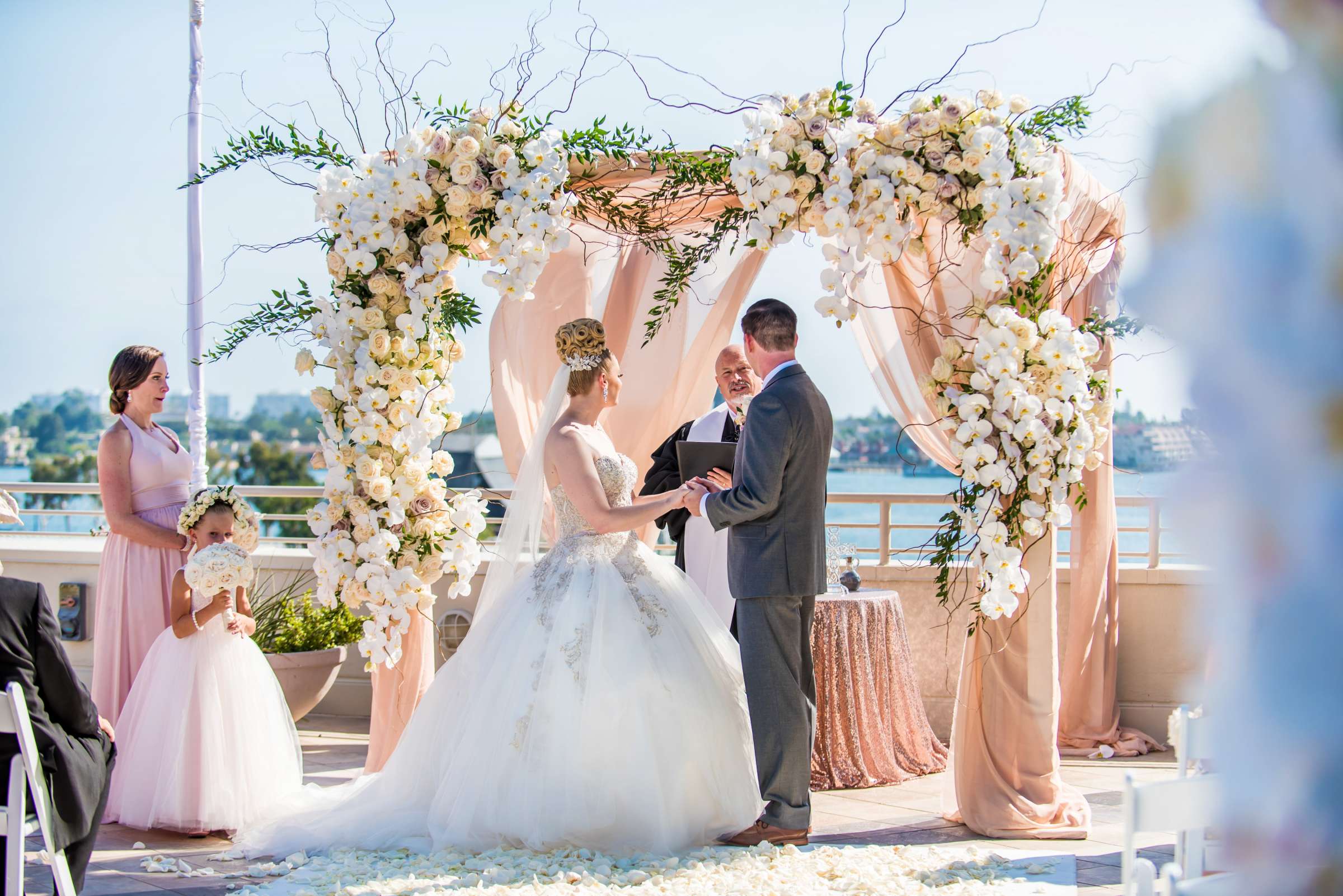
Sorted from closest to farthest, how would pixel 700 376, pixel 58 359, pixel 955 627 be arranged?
pixel 700 376, pixel 955 627, pixel 58 359

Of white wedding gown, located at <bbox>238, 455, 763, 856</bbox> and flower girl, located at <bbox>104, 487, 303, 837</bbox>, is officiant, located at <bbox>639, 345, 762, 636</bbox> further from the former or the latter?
flower girl, located at <bbox>104, 487, 303, 837</bbox>

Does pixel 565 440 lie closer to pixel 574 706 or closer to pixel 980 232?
pixel 574 706

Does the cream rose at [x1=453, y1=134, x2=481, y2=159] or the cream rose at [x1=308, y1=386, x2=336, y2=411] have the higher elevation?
the cream rose at [x1=453, y1=134, x2=481, y2=159]

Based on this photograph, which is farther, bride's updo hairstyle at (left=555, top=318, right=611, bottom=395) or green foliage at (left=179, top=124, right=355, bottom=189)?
green foliage at (left=179, top=124, right=355, bottom=189)

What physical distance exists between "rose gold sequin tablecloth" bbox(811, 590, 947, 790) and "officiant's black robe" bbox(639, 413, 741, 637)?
78 centimetres

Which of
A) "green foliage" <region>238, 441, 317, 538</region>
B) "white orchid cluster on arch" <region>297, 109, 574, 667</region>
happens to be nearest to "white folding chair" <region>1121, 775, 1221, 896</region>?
"white orchid cluster on arch" <region>297, 109, 574, 667</region>

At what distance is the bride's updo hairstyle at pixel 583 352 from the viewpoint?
4602 millimetres

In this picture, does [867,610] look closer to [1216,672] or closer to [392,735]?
[392,735]

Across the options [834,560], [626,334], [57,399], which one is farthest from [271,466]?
[834,560]

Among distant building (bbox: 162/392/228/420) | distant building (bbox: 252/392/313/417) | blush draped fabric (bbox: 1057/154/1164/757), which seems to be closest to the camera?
blush draped fabric (bbox: 1057/154/1164/757)

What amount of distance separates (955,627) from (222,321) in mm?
4265

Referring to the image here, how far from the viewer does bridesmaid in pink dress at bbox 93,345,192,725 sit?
5098 mm

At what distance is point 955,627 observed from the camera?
666 cm

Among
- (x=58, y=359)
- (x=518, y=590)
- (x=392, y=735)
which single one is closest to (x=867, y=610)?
(x=518, y=590)
